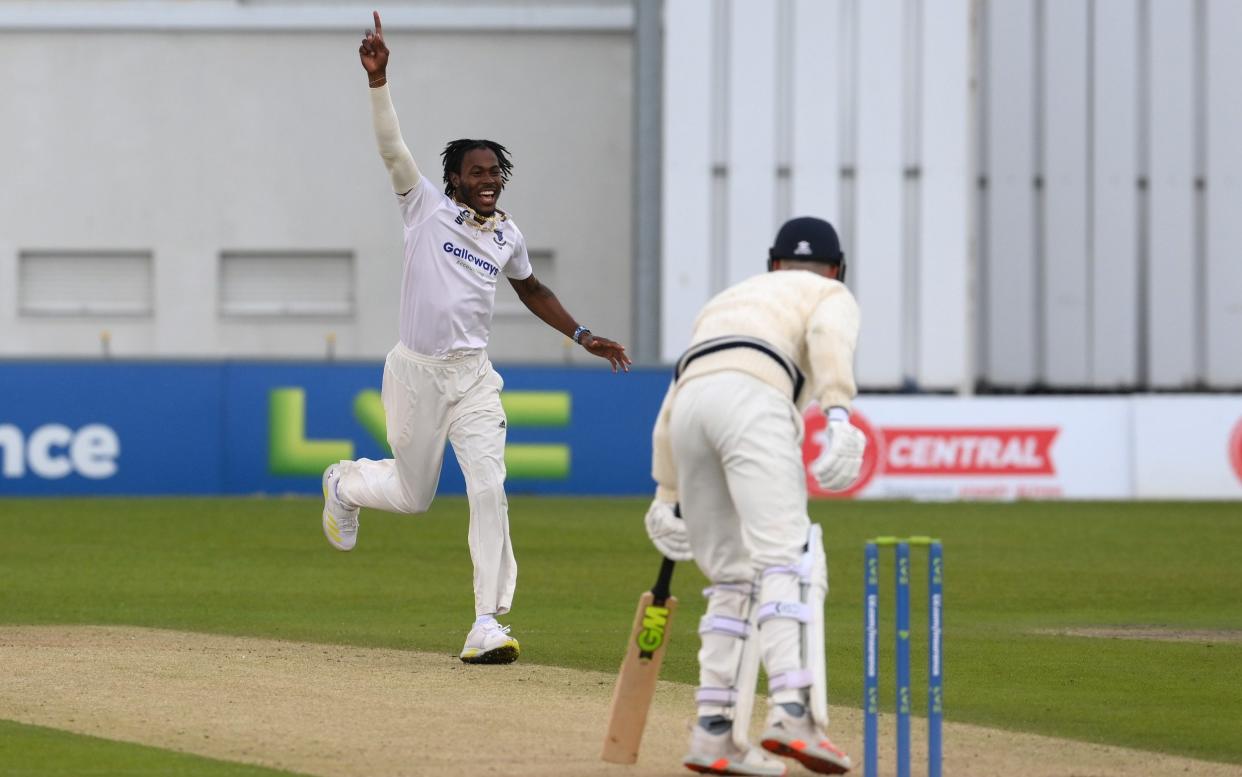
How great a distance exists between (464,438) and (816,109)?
16.9m

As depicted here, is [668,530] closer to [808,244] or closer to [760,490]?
[760,490]

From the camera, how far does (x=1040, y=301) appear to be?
30953 millimetres

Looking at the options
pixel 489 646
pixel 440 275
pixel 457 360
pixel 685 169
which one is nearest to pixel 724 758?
pixel 489 646

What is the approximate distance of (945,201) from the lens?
26.0 m

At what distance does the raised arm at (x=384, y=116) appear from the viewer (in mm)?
9305

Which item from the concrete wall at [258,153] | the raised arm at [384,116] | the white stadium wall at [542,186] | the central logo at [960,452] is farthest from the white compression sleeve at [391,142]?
the concrete wall at [258,153]

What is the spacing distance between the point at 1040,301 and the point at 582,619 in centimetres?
2026

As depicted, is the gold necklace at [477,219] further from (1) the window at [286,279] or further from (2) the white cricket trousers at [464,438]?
(1) the window at [286,279]

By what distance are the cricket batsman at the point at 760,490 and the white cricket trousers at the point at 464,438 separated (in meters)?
2.54

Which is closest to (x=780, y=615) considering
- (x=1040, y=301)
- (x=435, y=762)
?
(x=435, y=762)

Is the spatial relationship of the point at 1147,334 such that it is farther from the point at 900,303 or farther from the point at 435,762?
the point at 435,762

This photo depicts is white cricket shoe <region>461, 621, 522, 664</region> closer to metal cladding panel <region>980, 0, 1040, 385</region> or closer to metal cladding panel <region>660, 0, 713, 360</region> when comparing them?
metal cladding panel <region>660, 0, 713, 360</region>

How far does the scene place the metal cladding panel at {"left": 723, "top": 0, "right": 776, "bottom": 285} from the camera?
2577 centimetres

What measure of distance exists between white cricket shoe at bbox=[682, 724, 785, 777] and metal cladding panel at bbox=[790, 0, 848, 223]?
19.4 metres
